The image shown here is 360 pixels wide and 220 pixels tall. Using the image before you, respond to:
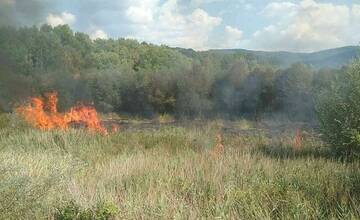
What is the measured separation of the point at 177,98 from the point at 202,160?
31.1m

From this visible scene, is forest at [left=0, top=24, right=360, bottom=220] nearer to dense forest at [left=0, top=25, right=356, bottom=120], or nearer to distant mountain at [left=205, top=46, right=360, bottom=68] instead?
dense forest at [left=0, top=25, right=356, bottom=120]

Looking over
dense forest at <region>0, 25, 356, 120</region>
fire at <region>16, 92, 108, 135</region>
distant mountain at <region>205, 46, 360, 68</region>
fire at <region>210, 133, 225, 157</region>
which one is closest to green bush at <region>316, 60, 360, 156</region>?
fire at <region>210, 133, 225, 157</region>

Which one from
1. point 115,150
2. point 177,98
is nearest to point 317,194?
point 115,150

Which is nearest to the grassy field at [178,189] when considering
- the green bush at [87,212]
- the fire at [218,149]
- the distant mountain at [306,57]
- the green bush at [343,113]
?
the green bush at [87,212]

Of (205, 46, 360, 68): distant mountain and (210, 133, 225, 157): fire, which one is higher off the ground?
(205, 46, 360, 68): distant mountain

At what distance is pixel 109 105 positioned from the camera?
37.3 m

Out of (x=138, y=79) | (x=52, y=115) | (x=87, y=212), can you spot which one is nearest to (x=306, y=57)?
(x=138, y=79)

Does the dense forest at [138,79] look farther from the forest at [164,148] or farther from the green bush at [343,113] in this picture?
the green bush at [343,113]

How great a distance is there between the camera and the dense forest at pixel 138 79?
71.3 feet

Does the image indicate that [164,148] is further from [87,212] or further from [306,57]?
[306,57]

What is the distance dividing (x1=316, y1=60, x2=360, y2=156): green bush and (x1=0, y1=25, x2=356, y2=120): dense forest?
5478 mm

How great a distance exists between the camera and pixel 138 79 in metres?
45.6

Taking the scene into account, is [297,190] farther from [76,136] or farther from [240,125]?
[240,125]

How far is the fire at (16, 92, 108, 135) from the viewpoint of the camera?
20766 millimetres
